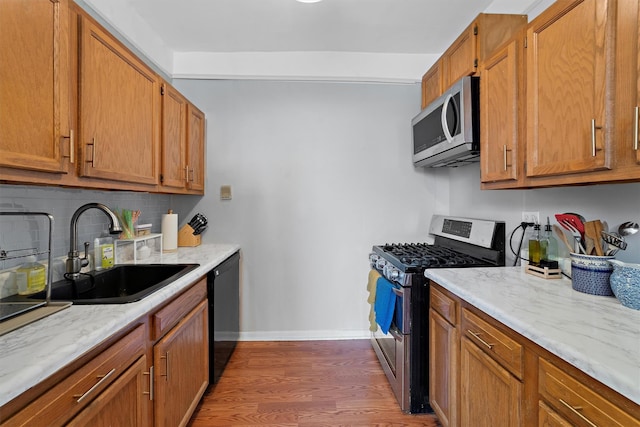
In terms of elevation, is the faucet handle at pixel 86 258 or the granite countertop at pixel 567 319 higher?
the faucet handle at pixel 86 258

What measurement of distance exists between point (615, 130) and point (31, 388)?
5.83 ft

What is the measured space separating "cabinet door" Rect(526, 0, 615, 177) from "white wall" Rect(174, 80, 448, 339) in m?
1.45

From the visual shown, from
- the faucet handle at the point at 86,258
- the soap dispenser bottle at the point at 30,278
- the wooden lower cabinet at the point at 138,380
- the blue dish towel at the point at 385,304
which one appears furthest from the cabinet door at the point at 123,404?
the blue dish towel at the point at 385,304

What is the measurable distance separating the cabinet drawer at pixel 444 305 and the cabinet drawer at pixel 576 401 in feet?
1.69

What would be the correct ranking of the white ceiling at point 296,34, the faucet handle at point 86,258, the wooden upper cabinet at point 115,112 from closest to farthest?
the wooden upper cabinet at point 115,112 < the faucet handle at point 86,258 < the white ceiling at point 296,34

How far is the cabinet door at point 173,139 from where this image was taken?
1891 millimetres

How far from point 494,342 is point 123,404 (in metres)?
1.34

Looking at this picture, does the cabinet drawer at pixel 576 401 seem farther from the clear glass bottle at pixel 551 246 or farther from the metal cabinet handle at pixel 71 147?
the metal cabinet handle at pixel 71 147

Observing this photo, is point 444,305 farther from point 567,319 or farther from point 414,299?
point 567,319

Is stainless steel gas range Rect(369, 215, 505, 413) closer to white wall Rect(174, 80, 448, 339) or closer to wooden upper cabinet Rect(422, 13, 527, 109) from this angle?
white wall Rect(174, 80, 448, 339)

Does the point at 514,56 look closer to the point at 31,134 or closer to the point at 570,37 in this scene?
the point at 570,37

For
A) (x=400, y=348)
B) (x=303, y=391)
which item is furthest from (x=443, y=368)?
(x=303, y=391)

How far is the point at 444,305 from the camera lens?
1.51m

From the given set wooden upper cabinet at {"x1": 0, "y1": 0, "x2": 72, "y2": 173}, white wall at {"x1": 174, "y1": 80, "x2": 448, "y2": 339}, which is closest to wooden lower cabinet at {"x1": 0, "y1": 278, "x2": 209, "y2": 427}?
wooden upper cabinet at {"x1": 0, "y1": 0, "x2": 72, "y2": 173}
